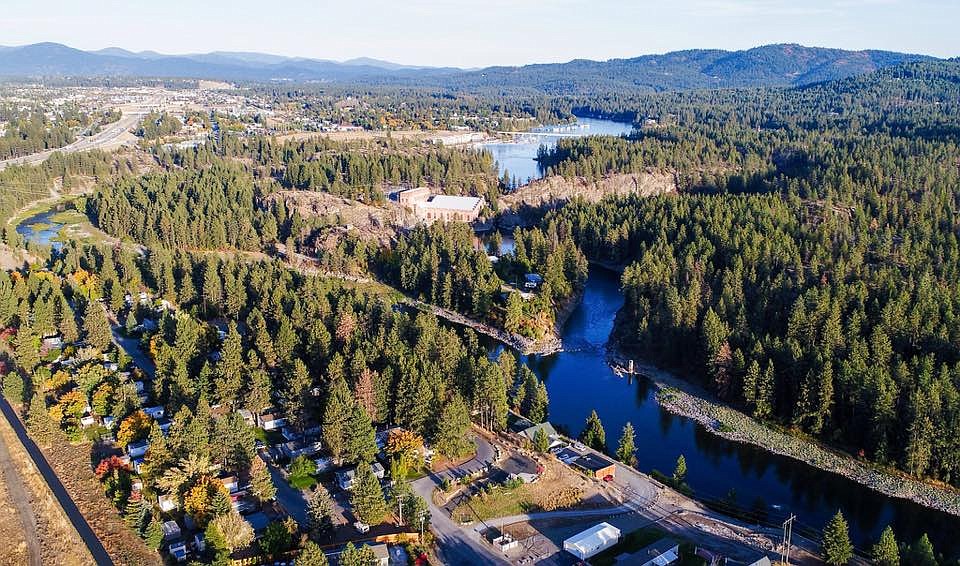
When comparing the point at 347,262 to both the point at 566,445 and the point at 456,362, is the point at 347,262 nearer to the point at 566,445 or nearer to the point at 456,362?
the point at 456,362

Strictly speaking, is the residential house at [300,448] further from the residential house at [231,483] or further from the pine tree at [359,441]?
the residential house at [231,483]

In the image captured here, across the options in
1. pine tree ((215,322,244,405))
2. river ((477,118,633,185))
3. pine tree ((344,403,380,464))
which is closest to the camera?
pine tree ((344,403,380,464))

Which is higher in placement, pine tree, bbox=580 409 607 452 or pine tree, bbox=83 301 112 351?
pine tree, bbox=83 301 112 351

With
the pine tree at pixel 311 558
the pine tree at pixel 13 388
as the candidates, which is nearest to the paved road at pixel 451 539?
the pine tree at pixel 311 558

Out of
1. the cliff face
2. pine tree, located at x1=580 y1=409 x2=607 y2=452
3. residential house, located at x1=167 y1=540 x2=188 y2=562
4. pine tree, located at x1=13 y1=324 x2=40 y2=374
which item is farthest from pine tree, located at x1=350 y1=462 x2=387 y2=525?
the cliff face

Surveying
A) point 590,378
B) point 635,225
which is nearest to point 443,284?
point 590,378

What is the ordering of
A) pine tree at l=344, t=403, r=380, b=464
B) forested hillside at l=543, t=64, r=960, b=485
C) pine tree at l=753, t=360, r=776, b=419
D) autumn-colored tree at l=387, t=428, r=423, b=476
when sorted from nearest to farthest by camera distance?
autumn-colored tree at l=387, t=428, r=423, b=476
pine tree at l=344, t=403, r=380, b=464
forested hillside at l=543, t=64, r=960, b=485
pine tree at l=753, t=360, r=776, b=419

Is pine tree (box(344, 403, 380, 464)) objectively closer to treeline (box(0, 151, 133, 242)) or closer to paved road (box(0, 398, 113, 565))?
paved road (box(0, 398, 113, 565))

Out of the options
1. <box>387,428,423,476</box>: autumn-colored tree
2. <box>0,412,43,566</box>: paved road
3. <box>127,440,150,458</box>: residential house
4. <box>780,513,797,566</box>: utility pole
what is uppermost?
<box>387,428,423,476</box>: autumn-colored tree
